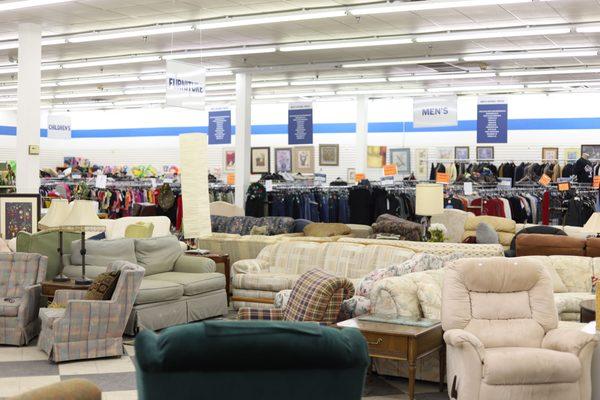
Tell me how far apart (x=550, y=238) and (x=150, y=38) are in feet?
24.5

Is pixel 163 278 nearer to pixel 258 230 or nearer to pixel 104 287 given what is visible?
pixel 104 287

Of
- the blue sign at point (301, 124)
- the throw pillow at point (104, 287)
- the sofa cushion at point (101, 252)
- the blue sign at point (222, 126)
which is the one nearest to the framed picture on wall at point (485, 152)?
the blue sign at point (301, 124)

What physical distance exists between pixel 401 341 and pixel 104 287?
2.86m

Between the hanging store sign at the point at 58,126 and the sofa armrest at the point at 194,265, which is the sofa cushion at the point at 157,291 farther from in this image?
the hanging store sign at the point at 58,126

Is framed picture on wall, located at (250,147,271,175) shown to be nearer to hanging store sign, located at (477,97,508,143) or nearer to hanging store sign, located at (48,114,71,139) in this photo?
hanging store sign, located at (477,97,508,143)

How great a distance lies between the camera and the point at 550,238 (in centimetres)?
944

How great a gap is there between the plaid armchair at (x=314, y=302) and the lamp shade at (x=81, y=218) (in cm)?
244

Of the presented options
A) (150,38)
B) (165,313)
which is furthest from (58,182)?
(165,313)

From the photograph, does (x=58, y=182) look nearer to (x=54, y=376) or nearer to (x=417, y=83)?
(x=417, y=83)

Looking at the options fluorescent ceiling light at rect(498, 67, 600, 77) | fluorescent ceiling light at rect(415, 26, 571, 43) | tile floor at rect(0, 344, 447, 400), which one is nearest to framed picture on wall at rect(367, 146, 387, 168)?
fluorescent ceiling light at rect(498, 67, 600, 77)

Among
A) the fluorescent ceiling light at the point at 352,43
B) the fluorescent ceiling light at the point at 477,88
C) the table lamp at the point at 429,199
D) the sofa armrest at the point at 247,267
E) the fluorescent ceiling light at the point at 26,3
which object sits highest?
the fluorescent ceiling light at the point at 26,3

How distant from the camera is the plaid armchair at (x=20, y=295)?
7855mm

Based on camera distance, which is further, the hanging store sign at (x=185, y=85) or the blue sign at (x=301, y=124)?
the blue sign at (x=301, y=124)

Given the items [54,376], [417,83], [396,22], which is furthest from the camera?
[417,83]
